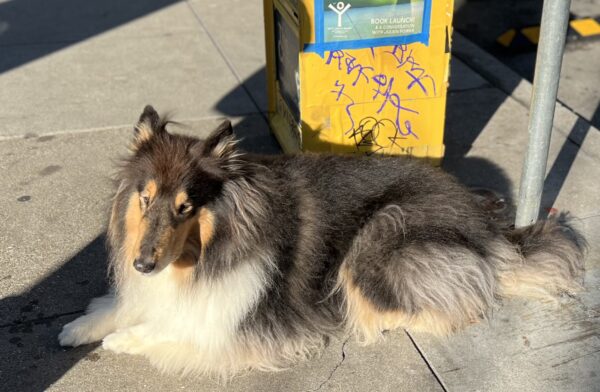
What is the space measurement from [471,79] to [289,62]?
8.73 ft

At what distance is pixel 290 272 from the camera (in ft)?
12.3

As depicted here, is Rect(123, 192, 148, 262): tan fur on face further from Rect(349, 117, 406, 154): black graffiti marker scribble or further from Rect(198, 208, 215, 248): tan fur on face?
Rect(349, 117, 406, 154): black graffiti marker scribble

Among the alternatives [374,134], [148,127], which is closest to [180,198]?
[148,127]

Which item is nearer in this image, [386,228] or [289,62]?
[386,228]

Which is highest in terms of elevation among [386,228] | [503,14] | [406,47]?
[406,47]

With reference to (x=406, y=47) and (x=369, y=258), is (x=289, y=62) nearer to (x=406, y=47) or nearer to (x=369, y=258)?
(x=406, y=47)

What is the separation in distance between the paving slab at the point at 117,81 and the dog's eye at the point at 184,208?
3340mm

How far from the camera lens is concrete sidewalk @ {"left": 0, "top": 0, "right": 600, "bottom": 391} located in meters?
3.71

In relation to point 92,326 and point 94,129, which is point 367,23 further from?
point 94,129

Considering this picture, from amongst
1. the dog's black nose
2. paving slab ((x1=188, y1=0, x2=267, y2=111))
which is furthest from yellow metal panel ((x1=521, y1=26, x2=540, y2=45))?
the dog's black nose

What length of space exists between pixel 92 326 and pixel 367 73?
244 centimetres

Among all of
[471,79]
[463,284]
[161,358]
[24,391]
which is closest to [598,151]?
[471,79]

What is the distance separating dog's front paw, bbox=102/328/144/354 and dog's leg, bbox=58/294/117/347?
0.11 meters

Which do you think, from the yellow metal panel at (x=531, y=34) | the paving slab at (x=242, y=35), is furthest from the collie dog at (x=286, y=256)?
the yellow metal panel at (x=531, y=34)
